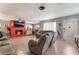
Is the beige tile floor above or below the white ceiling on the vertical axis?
below

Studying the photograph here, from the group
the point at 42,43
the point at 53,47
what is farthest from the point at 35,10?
the point at 53,47

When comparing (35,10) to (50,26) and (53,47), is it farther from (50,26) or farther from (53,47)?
(53,47)

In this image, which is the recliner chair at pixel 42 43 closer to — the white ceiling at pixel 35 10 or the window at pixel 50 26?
the window at pixel 50 26

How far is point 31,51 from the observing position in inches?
74.7

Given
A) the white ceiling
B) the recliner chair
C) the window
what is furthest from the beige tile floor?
the white ceiling

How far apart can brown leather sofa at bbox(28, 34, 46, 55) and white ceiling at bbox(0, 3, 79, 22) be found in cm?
40

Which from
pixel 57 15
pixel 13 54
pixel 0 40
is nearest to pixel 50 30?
pixel 57 15

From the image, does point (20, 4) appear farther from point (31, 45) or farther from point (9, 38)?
point (31, 45)

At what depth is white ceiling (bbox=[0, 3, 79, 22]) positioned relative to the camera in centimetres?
184

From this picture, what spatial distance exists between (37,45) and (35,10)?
2.31ft

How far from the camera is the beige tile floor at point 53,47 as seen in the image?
72.9 inches

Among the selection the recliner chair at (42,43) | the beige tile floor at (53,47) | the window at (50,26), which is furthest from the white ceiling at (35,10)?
the beige tile floor at (53,47)

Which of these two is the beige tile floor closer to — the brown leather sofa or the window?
the brown leather sofa

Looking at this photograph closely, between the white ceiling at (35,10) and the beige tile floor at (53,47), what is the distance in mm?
447
